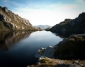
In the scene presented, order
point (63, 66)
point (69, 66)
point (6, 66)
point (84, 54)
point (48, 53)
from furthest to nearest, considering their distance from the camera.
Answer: point (48, 53), point (84, 54), point (6, 66), point (63, 66), point (69, 66)

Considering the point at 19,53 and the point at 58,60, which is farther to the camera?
the point at 19,53

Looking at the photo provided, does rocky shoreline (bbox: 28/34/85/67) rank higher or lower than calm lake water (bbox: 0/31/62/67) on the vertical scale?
higher

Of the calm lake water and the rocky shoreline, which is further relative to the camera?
the calm lake water

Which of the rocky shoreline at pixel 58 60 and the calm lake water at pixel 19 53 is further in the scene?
the calm lake water at pixel 19 53

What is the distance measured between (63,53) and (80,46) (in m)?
10.4

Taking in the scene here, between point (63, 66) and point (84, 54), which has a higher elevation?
point (63, 66)

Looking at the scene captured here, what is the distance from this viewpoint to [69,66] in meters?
25.1

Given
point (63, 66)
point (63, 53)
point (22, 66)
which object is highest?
point (63, 66)

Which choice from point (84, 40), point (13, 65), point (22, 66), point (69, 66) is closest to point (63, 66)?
point (69, 66)

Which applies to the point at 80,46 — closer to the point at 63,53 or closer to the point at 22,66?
the point at 63,53

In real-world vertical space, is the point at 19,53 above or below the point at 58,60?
below

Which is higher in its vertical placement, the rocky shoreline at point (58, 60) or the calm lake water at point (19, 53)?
the rocky shoreline at point (58, 60)

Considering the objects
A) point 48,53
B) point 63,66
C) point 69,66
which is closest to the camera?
point 69,66

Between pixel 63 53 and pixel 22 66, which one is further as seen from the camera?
pixel 63 53
